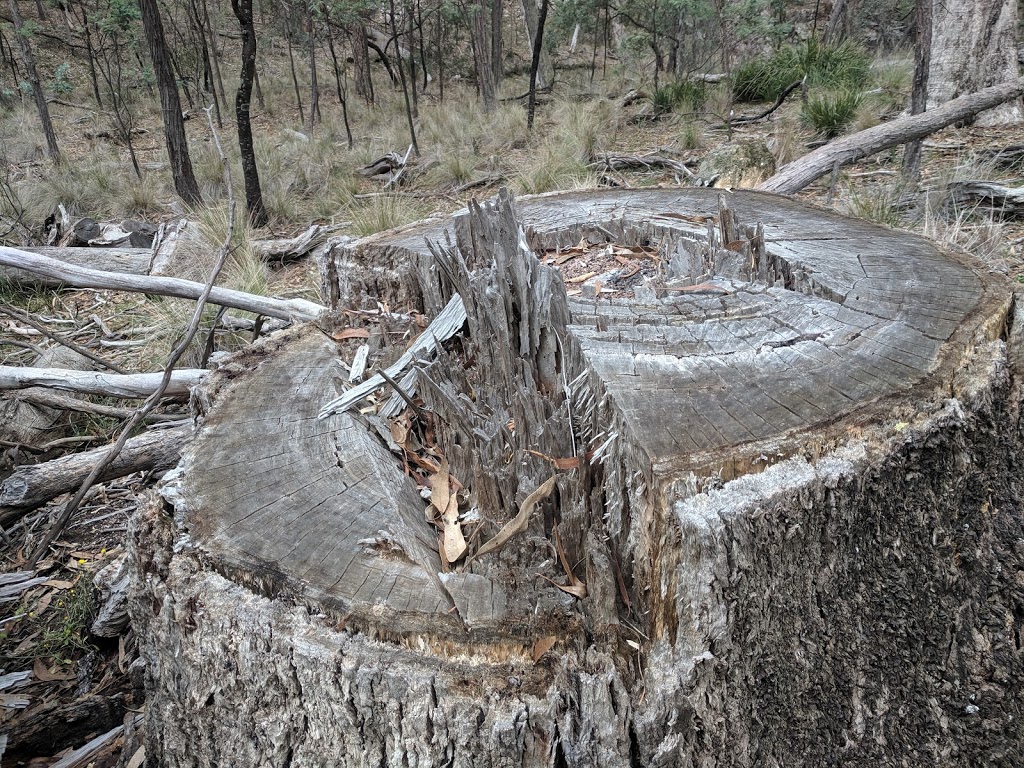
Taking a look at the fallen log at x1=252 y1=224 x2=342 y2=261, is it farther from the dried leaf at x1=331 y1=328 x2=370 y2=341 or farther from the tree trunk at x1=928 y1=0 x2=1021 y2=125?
the tree trunk at x1=928 y1=0 x2=1021 y2=125

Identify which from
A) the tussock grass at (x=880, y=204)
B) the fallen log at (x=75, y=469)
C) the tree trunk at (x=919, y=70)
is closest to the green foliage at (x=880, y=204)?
the tussock grass at (x=880, y=204)

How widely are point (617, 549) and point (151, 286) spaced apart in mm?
3163

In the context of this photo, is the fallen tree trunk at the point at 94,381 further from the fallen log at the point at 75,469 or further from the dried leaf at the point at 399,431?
the dried leaf at the point at 399,431

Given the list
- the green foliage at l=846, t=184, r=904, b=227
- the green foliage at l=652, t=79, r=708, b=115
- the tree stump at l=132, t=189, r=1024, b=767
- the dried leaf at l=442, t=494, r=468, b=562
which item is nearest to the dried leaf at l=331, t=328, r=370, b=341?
the tree stump at l=132, t=189, r=1024, b=767

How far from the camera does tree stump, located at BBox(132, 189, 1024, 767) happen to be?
1.06 meters

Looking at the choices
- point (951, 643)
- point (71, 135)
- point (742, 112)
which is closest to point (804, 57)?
point (742, 112)

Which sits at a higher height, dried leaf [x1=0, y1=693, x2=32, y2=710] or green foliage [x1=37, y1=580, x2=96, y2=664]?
dried leaf [x1=0, y1=693, x2=32, y2=710]

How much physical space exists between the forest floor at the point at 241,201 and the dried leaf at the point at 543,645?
4.94 feet

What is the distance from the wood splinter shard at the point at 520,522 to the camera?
1201 mm

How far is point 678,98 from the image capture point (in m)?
9.02

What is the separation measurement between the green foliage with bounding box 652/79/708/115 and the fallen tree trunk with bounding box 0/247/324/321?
7.15 meters

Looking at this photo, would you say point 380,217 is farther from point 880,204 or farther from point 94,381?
point 880,204

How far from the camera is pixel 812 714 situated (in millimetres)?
1250

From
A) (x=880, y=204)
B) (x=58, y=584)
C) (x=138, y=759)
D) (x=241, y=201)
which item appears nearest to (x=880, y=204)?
(x=880, y=204)
